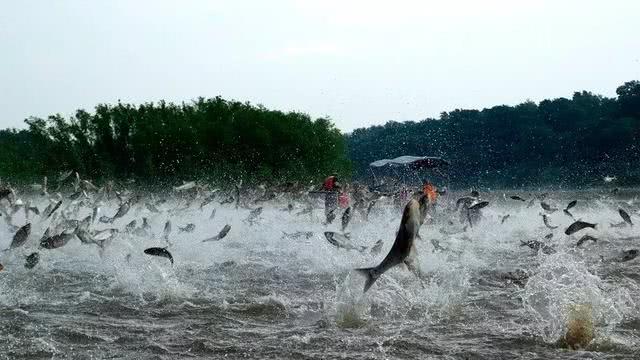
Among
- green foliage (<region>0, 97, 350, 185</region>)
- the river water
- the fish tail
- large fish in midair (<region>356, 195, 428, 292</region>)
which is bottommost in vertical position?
the river water

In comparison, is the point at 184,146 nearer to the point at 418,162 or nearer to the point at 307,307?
the point at 418,162

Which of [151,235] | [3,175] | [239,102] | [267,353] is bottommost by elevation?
[267,353]

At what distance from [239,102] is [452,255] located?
47168 mm

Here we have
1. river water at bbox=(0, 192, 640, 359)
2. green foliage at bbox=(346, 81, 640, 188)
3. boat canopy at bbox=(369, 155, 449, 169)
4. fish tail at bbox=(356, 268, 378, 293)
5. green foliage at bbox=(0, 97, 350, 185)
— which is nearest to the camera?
river water at bbox=(0, 192, 640, 359)

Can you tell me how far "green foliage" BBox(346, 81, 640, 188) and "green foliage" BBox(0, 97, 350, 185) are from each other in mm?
26515

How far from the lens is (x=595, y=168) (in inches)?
3472

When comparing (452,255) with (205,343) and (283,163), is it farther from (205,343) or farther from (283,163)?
(283,163)

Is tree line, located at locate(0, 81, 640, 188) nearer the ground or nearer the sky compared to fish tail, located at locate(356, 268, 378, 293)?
nearer the sky

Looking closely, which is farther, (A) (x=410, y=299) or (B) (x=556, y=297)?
(A) (x=410, y=299)

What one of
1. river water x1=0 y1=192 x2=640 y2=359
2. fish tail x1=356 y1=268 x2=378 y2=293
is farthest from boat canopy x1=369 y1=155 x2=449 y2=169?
fish tail x1=356 y1=268 x2=378 y2=293

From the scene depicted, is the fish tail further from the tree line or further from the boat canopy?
the tree line

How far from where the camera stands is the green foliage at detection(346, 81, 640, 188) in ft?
290

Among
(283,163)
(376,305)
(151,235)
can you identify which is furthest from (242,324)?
(283,163)

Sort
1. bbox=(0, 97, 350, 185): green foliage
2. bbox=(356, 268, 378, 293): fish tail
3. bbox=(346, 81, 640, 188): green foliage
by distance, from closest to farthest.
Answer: bbox=(356, 268, 378, 293): fish tail → bbox=(0, 97, 350, 185): green foliage → bbox=(346, 81, 640, 188): green foliage
